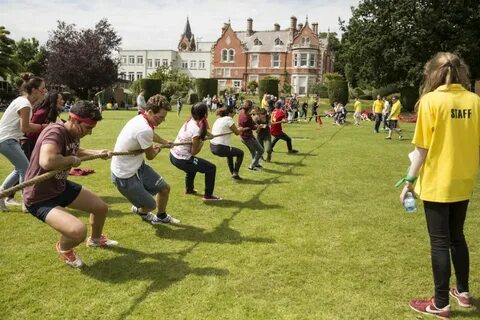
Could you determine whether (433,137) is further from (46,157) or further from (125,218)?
(125,218)

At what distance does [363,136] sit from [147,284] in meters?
18.9

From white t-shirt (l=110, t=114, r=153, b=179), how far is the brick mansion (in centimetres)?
6536

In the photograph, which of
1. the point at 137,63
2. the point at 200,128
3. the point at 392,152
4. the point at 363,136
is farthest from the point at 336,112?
the point at 137,63

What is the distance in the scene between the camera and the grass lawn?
14.0 ft

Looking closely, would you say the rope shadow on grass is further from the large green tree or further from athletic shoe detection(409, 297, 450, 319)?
the large green tree

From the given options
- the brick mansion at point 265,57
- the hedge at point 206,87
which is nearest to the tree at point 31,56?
the brick mansion at point 265,57

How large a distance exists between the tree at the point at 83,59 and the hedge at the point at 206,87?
10.9m

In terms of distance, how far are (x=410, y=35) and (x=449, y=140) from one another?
38.7 m

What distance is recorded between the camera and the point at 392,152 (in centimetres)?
1595

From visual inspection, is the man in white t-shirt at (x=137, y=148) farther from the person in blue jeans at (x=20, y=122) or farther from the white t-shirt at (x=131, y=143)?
the person in blue jeans at (x=20, y=122)

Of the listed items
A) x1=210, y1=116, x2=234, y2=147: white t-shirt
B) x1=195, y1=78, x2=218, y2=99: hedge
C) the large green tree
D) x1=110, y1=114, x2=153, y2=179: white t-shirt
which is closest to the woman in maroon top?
x1=210, y1=116, x2=234, y2=147: white t-shirt

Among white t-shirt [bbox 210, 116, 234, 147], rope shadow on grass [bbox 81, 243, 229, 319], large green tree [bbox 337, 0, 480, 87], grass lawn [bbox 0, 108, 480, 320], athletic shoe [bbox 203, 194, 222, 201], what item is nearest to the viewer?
grass lawn [bbox 0, 108, 480, 320]

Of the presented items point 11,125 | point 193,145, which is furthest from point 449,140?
point 11,125

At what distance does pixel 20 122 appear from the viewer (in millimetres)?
6637
